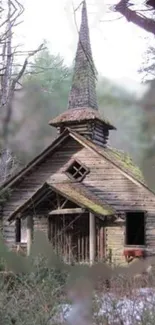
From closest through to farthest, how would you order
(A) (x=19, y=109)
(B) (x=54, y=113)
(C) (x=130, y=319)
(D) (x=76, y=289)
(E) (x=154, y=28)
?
(E) (x=154, y=28) < (D) (x=76, y=289) < (C) (x=130, y=319) < (A) (x=19, y=109) < (B) (x=54, y=113)

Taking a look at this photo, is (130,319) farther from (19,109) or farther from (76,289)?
(19,109)

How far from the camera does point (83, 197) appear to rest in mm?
8664

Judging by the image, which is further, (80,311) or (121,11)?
(80,311)

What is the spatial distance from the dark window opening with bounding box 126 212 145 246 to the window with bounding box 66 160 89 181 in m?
1.12

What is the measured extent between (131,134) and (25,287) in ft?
3.82

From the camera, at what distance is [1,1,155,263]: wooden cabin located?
27.1 ft

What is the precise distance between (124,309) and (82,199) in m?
6.03

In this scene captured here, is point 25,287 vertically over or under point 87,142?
under

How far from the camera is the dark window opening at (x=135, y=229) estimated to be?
27.7ft

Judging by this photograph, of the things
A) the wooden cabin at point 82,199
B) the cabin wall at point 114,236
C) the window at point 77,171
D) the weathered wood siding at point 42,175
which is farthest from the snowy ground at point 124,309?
the weathered wood siding at point 42,175

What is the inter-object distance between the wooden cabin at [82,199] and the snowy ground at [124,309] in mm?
5308

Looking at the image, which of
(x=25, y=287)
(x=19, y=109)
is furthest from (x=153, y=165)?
(x=25, y=287)

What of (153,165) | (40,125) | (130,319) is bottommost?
(130,319)

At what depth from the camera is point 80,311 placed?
2297 millimetres
